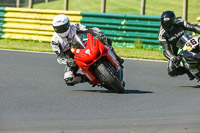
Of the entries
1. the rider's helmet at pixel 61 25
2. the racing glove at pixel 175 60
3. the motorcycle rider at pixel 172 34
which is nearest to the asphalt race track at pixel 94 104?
the motorcycle rider at pixel 172 34

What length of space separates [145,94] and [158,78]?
249 cm

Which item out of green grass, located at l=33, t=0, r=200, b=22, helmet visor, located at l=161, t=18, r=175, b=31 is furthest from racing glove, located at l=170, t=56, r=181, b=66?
green grass, located at l=33, t=0, r=200, b=22

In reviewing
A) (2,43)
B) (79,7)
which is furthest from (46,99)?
(79,7)

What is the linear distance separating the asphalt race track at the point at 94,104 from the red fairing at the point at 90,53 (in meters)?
0.59

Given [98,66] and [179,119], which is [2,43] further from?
[179,119]

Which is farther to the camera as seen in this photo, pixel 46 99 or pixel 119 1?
pixel 119 1

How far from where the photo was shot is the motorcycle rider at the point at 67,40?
10.0 metres

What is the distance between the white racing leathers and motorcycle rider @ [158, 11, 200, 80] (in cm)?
178

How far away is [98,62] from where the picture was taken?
9.54 meters

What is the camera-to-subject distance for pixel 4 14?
20406mm

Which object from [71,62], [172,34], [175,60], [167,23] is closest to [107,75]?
[71,62]

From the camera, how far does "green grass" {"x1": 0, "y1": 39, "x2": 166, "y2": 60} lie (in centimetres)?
1690

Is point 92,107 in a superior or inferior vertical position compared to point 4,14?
inferior

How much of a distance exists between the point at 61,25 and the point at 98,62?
3.54 feet
